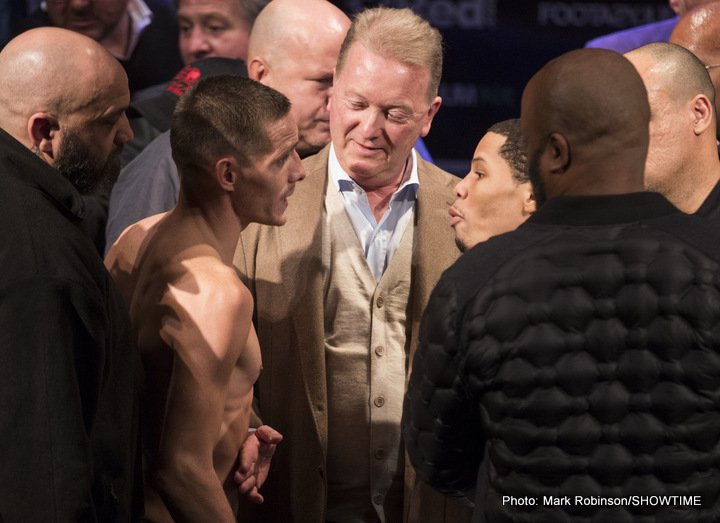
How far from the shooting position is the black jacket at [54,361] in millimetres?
1833

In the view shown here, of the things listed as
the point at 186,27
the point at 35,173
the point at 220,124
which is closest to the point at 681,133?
the point at 220,124

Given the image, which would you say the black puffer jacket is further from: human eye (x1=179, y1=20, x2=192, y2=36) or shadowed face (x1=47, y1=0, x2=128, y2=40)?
shadowed face (x1=47, y1=0, x2=128, y2=40)

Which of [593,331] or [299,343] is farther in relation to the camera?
[299,343]

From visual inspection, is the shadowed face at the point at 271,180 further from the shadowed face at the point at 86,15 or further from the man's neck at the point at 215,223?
the shadowed face at the point at 86,15

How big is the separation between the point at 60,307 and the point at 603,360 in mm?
847

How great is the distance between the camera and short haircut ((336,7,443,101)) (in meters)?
2.66

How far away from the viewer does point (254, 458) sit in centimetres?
238

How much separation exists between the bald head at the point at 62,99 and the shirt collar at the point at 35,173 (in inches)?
3.7

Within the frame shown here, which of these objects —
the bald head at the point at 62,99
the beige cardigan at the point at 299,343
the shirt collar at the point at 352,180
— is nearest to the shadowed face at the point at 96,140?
the bald head at the point at 62,99

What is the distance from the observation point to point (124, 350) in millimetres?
2008

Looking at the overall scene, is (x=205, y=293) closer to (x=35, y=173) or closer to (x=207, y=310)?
(x=207, y=310)

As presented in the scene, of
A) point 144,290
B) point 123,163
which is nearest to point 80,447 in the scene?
point 144,290

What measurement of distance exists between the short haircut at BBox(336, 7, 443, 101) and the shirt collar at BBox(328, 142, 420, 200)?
0.17 meters

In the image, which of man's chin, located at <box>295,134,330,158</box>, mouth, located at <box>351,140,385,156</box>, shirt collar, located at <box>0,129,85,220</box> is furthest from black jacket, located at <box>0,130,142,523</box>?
man's chin, located at <box>295,134,330,158</box>
